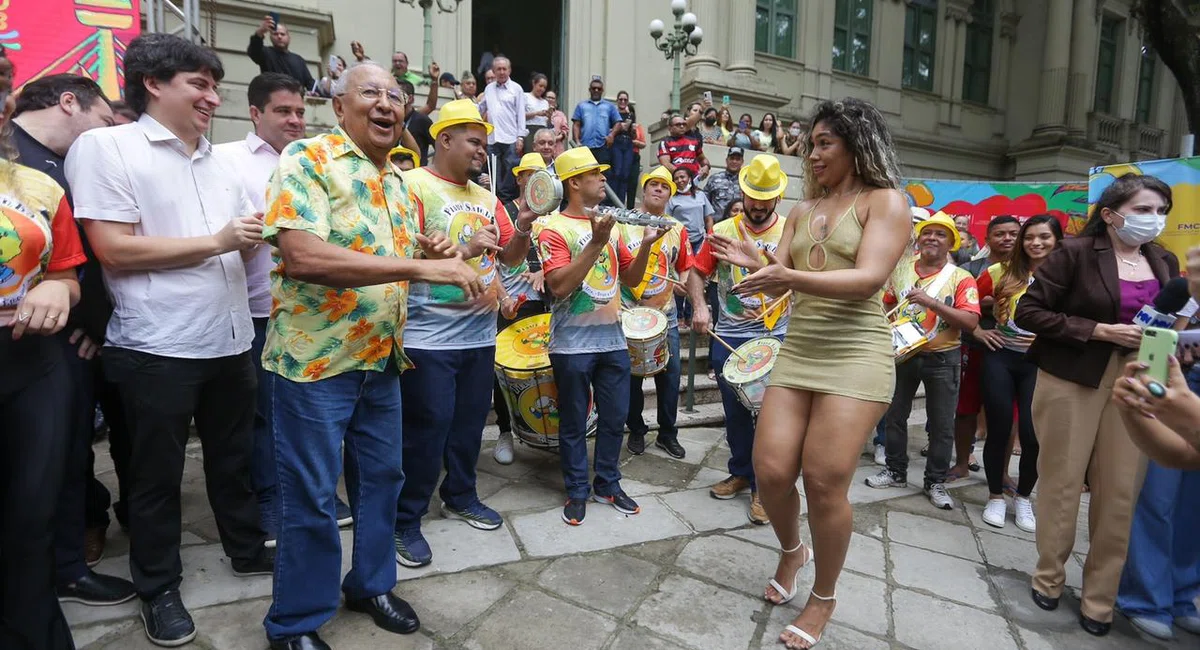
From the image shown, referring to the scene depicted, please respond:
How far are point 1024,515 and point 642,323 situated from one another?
272 centimetres

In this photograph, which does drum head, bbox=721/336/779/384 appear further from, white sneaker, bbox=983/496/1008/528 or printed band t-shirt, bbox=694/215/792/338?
white sneaker, bbox=983/496/1008/528

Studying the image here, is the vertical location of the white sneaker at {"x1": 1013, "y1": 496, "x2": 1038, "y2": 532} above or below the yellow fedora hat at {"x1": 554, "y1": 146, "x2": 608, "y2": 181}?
below

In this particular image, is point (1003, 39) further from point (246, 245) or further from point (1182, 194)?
point (246, 245)

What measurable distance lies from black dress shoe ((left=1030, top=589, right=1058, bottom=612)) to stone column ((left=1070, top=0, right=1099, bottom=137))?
843 inches

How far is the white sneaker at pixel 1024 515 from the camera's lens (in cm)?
431

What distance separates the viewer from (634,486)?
4.60 metres

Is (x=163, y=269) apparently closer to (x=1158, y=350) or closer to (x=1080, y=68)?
(x=1158, y=350)

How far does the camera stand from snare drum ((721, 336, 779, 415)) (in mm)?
3730

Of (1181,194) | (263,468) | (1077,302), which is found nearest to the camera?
(1077,302)

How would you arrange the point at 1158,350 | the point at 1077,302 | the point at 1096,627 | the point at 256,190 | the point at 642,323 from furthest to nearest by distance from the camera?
the point at 642,323
the point at 256,190
the point at 1077,302
the point at 1096,627
the point at 1158,350

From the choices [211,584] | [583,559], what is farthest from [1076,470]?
[211,584]

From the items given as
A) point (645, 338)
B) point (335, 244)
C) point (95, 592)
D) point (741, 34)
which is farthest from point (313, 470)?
point (741, 34)

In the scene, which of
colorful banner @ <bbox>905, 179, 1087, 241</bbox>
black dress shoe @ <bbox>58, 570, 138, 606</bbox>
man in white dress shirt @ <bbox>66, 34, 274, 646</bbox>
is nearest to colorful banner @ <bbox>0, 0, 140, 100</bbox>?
man in white dress shirt @ <bbox>66, 34, 274, 646</bbox>

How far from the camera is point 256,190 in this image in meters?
3.43
